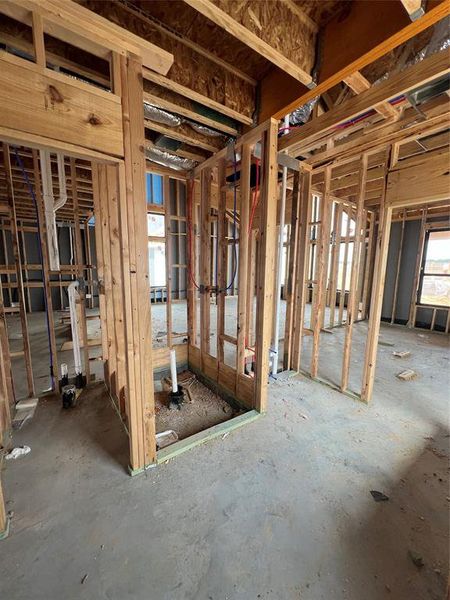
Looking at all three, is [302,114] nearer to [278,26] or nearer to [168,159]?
[278,26]

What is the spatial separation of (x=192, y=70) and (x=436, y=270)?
639cm

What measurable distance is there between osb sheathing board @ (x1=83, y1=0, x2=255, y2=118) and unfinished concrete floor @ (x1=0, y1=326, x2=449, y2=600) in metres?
2.75

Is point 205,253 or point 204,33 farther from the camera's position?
point 205,253

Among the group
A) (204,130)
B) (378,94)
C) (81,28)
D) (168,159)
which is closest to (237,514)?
(81,28)

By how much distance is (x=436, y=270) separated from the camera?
219 inches

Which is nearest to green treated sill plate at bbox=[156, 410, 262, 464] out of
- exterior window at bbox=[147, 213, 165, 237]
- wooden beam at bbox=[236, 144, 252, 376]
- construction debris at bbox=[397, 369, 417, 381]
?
wooden beam at bbox=[236, 144, 252, 376]

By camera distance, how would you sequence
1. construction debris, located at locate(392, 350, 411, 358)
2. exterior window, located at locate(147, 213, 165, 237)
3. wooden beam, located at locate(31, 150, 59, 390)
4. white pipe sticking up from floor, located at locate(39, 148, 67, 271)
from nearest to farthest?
white pipe sticking up from floor, located at locate(39, 148, 67, 271) → wooden beam, located at locate(31, 150, 59, 390) → construction debris, located at locate(392, 350, 411, 358) → exterior window, located at locate(147, 213, 165, 237)

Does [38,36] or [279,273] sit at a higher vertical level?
[38,36]

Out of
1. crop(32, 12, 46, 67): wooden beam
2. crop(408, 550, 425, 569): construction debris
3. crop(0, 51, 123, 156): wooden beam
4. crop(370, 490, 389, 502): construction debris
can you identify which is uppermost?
crop(32, 12, 46, 67): wooden beam

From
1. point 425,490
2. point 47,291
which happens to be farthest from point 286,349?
point 47,291

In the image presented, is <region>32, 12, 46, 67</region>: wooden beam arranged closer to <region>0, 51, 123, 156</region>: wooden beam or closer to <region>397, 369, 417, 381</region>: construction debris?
<region>0, 51, 123, 156</region>: wooden beam

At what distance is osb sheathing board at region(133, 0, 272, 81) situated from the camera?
141 cm

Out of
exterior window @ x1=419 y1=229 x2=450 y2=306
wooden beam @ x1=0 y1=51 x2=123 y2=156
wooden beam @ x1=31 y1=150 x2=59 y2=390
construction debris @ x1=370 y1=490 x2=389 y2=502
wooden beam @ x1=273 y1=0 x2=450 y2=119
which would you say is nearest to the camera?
wooden beam @ x1=0 y1=51 x2=123 y2=156

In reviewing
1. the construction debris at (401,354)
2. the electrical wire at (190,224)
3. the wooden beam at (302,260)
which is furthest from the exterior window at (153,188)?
the construction debris at (401,354)
